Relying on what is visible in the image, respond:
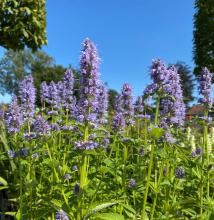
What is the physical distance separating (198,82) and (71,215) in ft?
6.95

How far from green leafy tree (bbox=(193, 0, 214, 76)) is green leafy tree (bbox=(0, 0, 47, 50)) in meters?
17.2

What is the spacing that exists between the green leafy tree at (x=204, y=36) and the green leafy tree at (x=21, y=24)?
17186 millimetres

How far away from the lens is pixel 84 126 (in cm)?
354

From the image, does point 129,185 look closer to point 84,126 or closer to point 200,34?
point 84,126

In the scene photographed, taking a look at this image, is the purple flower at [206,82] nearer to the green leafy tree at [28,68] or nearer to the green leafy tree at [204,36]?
the green leafy tree at [204,36]

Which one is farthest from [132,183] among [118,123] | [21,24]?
[21,24]

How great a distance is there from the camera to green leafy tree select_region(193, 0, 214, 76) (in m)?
26.4

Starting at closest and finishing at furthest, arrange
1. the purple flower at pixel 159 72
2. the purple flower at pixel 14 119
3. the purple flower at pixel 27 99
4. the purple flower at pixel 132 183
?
the purple flower at pixel 159 72, the purple flower at pixel 132 183, the purple flower at pixel 14 119, the purple flower at pixel 27 99

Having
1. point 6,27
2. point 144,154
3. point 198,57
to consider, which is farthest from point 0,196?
point 198,57

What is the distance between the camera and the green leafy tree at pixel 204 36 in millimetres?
26391

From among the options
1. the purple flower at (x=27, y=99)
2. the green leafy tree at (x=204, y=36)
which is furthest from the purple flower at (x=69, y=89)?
the green leafy tree at (x=204, y=36)

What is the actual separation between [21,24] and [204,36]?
62.9ft

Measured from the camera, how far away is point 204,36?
27.0 m

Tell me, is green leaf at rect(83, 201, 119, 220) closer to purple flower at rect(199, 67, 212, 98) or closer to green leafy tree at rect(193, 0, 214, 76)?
purple flower at rect(199, 67, 212, 98)
